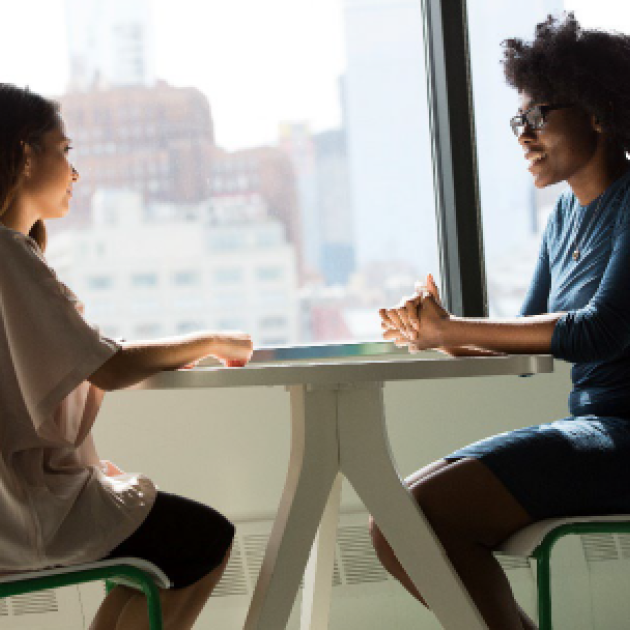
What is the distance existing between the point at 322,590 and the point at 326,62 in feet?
4.94

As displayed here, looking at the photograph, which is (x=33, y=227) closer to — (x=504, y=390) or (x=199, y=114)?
(x=199, y=114)

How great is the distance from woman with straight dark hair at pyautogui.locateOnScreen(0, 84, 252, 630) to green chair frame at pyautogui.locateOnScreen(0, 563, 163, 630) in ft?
0.10

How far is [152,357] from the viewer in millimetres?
1579

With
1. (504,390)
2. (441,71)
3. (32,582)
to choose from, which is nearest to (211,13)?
(441,71)

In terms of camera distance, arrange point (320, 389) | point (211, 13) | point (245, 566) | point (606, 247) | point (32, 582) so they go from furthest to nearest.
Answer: point (211, 13)
point (245, 566)
point (606, 247)
point (320, 389)
point (32, 582)

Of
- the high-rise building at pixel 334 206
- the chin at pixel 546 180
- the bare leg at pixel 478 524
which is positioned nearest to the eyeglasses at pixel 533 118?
the chin at pixel 546 180

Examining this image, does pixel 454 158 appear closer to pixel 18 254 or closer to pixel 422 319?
pixel 422 319

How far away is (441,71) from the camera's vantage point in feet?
9.48

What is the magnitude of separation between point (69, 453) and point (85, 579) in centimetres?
22

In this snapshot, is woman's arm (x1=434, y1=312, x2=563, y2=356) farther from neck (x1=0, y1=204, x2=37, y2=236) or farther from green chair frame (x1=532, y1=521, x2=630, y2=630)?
neck (x1=0, y1=204, x2=37, y2=236)

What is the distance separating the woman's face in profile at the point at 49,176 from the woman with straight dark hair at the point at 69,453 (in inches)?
0.7

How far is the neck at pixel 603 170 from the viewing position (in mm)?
1991

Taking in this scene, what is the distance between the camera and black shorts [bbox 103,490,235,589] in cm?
159

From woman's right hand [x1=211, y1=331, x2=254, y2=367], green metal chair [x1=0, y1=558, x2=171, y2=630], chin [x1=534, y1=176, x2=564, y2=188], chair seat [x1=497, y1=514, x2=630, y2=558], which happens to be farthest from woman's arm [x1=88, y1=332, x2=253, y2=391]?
chin [x1=534, y1=176, x2=564, y2=188]
